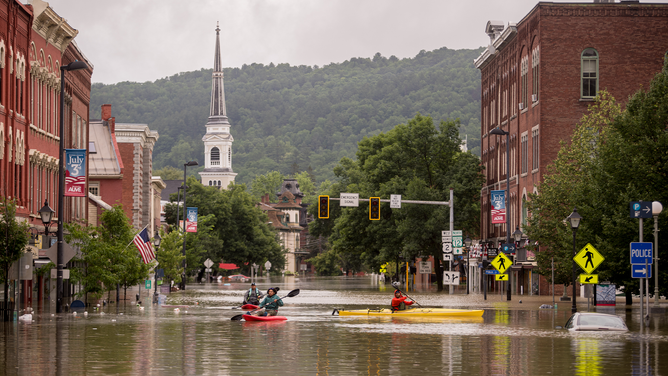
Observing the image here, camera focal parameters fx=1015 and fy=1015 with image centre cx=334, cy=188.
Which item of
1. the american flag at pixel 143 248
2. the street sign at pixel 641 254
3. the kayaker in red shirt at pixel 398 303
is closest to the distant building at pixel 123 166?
Answer: the american flag at pixel 143 248

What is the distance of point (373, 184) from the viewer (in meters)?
85.1

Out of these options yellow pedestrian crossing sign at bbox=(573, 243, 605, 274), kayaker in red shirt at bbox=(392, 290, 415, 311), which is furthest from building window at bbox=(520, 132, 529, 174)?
yellow pedestrian crossing sign at bbox=(573, 243, 605, 274)

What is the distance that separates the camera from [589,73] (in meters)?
66.2

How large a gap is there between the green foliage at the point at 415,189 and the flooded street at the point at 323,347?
4359cm

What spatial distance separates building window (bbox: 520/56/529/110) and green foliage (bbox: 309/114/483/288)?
1024 cm

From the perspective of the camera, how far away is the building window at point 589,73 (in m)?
66.1

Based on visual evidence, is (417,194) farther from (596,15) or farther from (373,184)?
(596,15)

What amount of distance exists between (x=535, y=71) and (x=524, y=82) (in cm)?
352

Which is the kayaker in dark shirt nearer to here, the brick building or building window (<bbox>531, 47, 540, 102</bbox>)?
the brick building

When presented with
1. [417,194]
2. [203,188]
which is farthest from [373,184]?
[203,188]

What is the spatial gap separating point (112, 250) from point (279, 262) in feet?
406

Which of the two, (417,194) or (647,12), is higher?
(647,12)

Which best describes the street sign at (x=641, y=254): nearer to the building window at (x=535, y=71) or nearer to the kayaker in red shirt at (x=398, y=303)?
the kayaker in red shirt at (x=398, y=303)

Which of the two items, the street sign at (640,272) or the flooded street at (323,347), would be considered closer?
the flooded street at (323,347)
